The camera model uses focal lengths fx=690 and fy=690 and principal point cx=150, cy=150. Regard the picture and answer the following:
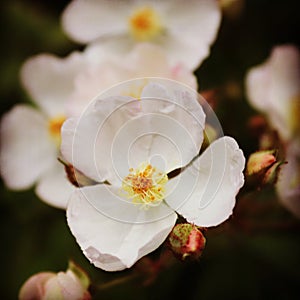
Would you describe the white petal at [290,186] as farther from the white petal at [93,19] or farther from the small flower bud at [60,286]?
the white petal at [93,19]

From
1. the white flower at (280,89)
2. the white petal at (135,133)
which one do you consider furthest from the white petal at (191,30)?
the white petal at (135,133)

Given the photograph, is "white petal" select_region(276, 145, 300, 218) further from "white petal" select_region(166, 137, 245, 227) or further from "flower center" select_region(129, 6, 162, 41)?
"flower center" select_region(129, 6, 162, 41)

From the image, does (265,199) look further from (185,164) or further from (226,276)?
(185,164)

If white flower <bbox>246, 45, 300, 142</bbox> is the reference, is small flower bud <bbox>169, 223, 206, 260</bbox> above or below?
above

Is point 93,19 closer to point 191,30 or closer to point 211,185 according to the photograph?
point 191,30

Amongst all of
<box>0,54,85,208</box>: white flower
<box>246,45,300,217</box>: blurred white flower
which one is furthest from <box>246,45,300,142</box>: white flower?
<box>0,54,85,208</box>: white flower

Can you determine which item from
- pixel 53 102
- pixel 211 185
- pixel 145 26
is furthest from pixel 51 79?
pixel 211 185

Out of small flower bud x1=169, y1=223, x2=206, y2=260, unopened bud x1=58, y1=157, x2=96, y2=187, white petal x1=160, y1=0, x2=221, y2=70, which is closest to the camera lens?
small flower bud x1=169, y1=223, x2=206, y2=260

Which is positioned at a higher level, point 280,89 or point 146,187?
point 146,187
